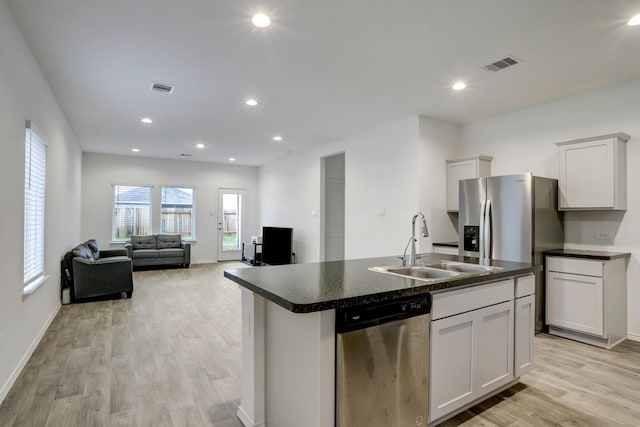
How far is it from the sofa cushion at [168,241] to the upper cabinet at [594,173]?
796cm

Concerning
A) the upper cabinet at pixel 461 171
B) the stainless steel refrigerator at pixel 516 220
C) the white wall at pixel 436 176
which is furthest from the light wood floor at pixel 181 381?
the upper cabinet at pixel 461 171

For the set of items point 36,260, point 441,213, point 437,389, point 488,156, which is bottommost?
point 437,389

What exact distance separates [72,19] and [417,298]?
3149 mm

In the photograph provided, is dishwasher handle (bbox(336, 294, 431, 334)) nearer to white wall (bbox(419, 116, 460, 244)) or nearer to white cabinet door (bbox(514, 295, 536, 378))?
white cabinet door (bbox(514, 295, 536, 378))

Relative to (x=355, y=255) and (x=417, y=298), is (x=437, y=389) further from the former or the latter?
(x=355, y=255)

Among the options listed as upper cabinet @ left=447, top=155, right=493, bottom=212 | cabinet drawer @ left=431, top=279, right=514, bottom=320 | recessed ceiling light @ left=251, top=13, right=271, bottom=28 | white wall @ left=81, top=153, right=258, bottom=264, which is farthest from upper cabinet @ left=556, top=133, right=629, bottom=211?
white wall @ left=81, top=153, right=258, bottom=264

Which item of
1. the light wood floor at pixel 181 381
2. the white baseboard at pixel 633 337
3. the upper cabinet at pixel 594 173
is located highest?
the upper cabinet at pixel 594 173

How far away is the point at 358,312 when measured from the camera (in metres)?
1.61

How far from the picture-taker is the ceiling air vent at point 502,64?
3.15 metres

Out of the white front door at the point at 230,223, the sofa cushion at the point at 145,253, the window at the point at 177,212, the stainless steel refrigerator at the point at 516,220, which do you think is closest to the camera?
the stainless steel refrigerator at the point at 516,220

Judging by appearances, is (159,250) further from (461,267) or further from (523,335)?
(523,335)

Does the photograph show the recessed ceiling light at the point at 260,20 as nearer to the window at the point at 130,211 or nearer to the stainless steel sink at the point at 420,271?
the stainless steel sink at the point at 420,271

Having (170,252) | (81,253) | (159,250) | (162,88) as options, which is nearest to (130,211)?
(159,250)

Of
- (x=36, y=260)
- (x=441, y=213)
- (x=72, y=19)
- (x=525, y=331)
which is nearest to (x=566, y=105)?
(x=441, y=213)
